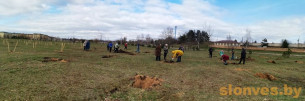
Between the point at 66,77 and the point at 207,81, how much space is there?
19.1ft

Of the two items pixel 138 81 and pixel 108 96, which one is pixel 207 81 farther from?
pixel 108 96

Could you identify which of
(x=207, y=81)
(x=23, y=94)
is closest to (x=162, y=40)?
(x=207, y=81)

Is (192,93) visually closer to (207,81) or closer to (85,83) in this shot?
(207,81)

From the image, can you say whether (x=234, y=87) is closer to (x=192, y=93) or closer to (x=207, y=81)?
(x=207, y=81)

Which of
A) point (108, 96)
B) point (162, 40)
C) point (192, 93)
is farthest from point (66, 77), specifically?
point (162, 40)

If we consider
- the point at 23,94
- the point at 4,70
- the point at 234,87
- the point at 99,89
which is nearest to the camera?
the point at 23,94

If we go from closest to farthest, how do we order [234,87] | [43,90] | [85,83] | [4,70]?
[43,90], [85,83], [234,87], [4,70]

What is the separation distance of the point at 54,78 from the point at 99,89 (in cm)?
205

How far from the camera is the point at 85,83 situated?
719 cm

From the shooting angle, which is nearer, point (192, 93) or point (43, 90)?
point (43, 90)

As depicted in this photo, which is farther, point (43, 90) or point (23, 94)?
point (43, 90)

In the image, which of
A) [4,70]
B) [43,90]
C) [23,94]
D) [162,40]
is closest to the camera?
[23,94]

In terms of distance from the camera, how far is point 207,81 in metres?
8.55

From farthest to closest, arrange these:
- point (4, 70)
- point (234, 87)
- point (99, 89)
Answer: point (4, 70) → point (234, 87) → point (99, 89)
